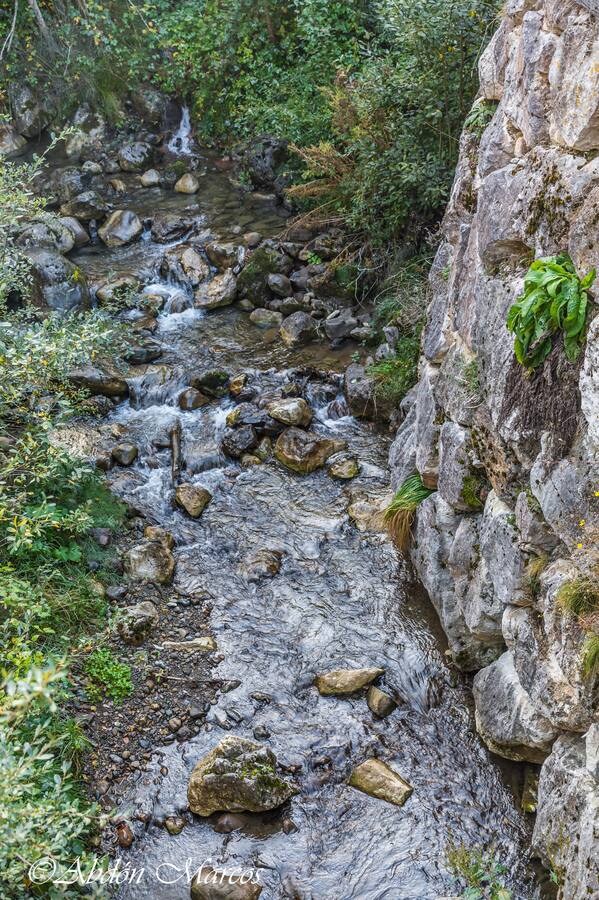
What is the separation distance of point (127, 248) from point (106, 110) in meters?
6.02

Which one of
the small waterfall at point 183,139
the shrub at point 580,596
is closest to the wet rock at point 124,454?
→ the shrub at point 580,596

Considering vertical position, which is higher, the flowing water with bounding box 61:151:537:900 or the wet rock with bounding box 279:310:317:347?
the wet rock with bounding box 279:310:317:347

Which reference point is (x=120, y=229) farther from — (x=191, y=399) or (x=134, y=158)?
(x=191, y=399)

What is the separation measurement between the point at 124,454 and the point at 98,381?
1805 mm

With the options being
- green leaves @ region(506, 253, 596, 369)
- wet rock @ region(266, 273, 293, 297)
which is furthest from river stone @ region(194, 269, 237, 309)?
green leaves @ region(506, 253, 596, 369)

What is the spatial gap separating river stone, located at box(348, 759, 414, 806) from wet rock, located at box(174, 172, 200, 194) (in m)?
14.9

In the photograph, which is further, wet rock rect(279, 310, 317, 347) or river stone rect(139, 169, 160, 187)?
river stone rect(139, 169, 160, 187)

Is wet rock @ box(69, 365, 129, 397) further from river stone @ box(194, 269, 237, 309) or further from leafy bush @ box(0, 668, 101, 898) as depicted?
leafy bush @ box(0, 668, 101, 898)

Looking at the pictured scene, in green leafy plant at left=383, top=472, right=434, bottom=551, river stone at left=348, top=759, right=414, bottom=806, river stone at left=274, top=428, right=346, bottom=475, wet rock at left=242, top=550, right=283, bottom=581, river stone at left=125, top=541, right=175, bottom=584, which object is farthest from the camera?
river stone at left=274, top=428, right=346, bottom=475

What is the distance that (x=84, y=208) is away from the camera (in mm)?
15992

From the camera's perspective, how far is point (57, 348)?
684 cm

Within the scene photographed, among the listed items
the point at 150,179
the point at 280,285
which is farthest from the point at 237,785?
the point at 150,179

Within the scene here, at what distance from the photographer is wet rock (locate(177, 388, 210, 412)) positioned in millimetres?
11492

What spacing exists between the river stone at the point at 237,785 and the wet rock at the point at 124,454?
17.0 feet
